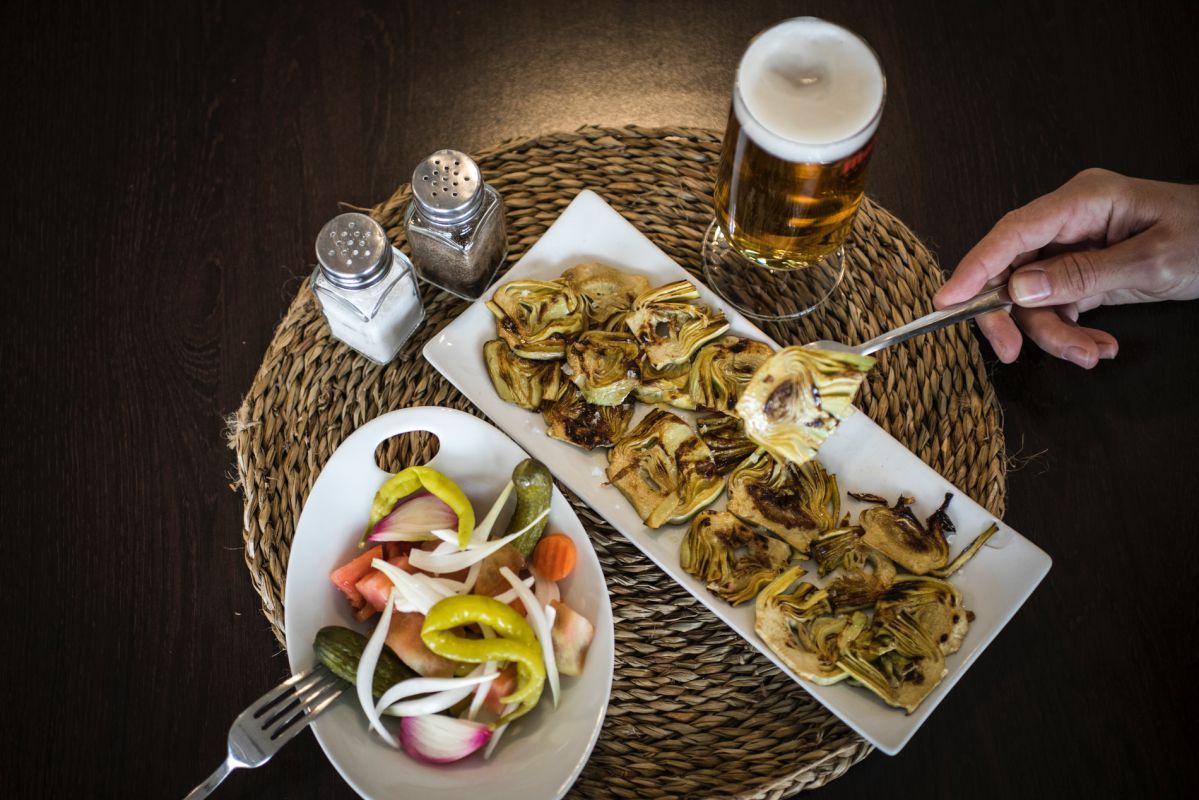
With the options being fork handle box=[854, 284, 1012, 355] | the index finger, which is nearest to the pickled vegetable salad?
fork handle box=[854, 284, 1012, 355]

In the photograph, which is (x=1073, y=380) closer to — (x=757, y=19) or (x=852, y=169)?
(x=852, y=169)

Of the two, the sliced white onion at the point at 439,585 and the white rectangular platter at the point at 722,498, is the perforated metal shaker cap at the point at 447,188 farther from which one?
the sliced white onion at the point at 439,585

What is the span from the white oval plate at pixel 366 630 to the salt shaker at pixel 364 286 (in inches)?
7.7

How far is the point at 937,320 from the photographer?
5.48ft

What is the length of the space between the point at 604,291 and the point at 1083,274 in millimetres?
796

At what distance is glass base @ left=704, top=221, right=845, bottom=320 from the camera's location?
188 cm

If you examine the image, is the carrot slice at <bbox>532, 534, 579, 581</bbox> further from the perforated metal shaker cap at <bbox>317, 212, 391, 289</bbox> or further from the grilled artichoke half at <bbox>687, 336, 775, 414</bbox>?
the perforated metal shaker cap at <bbox>317, 212, 391, 289</bbox>

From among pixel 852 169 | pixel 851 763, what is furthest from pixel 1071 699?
pixel 852 169

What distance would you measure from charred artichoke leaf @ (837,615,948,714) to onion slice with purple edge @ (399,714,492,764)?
20.9 inches

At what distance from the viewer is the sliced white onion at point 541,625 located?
149 centimetres

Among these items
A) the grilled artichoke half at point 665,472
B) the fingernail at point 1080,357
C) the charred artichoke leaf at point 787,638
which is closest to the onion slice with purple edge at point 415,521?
the grilled artichoke half at point 665,472

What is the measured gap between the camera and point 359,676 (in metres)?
1.46

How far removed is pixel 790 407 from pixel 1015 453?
580 mm

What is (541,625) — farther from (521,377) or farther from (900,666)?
(900,666)
